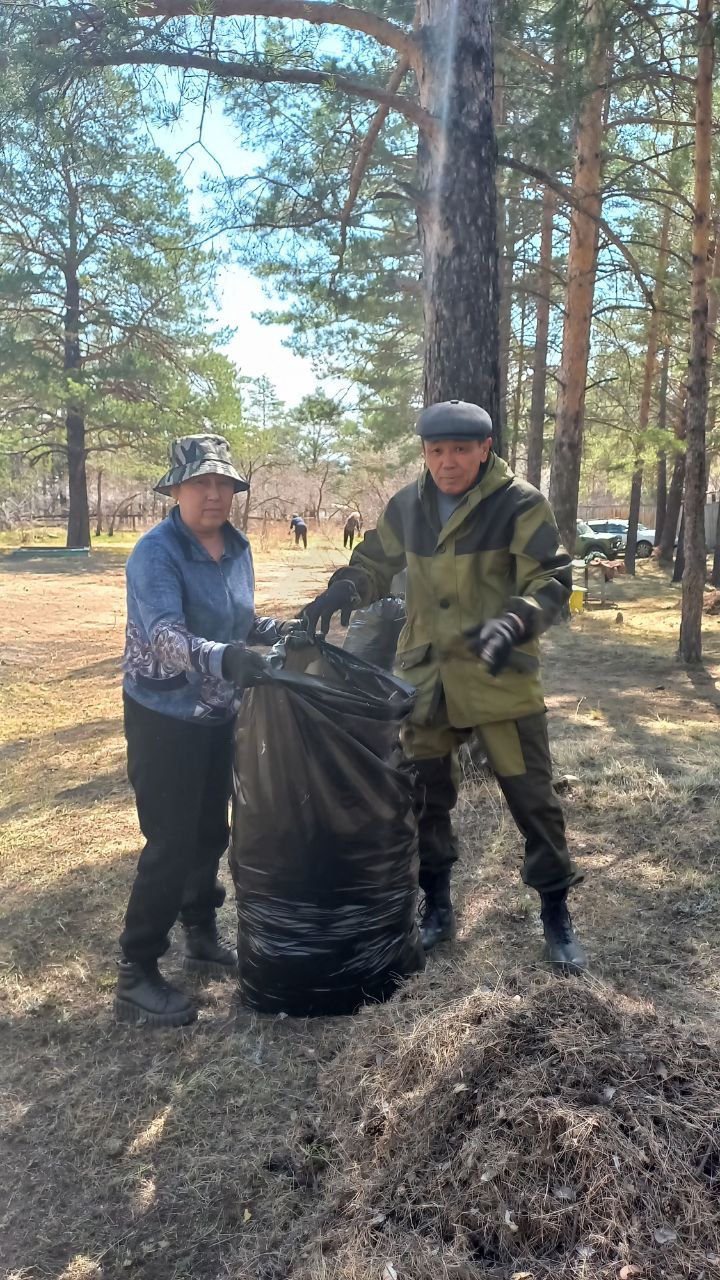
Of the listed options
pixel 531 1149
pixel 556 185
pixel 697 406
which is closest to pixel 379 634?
pixel 556 185

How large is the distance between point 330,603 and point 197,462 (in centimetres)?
58

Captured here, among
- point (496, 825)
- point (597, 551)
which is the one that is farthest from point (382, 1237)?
point (597, 551)

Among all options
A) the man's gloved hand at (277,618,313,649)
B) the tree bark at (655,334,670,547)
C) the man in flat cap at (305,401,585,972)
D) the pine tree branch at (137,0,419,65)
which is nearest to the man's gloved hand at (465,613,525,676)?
the man in flat cap at (305,401,585,972)

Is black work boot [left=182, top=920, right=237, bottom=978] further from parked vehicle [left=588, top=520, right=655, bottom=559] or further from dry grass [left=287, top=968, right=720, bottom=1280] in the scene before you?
parked vehicle [left=588, top=520, right=655, bottom=559]

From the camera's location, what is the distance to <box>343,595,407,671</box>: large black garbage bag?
466 centimetres

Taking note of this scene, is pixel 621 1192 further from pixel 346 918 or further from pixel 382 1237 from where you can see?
pixel 346 918

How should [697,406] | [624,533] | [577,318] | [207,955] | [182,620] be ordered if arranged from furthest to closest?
[624,533]
[577,318]
[697,406]
[207,955]
[182,620]

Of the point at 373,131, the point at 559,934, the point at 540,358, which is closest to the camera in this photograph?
the point at 559,934

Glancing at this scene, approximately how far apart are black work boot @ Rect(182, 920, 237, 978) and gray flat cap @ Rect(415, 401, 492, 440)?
1.76 m

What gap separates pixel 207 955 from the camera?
2879 millimetres

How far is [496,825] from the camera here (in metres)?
3.99

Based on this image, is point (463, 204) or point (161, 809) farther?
point (463, 204)

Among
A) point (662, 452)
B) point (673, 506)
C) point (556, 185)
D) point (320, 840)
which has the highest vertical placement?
point (556, 185)

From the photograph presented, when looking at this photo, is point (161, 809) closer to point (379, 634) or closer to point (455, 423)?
point (455, 423)
